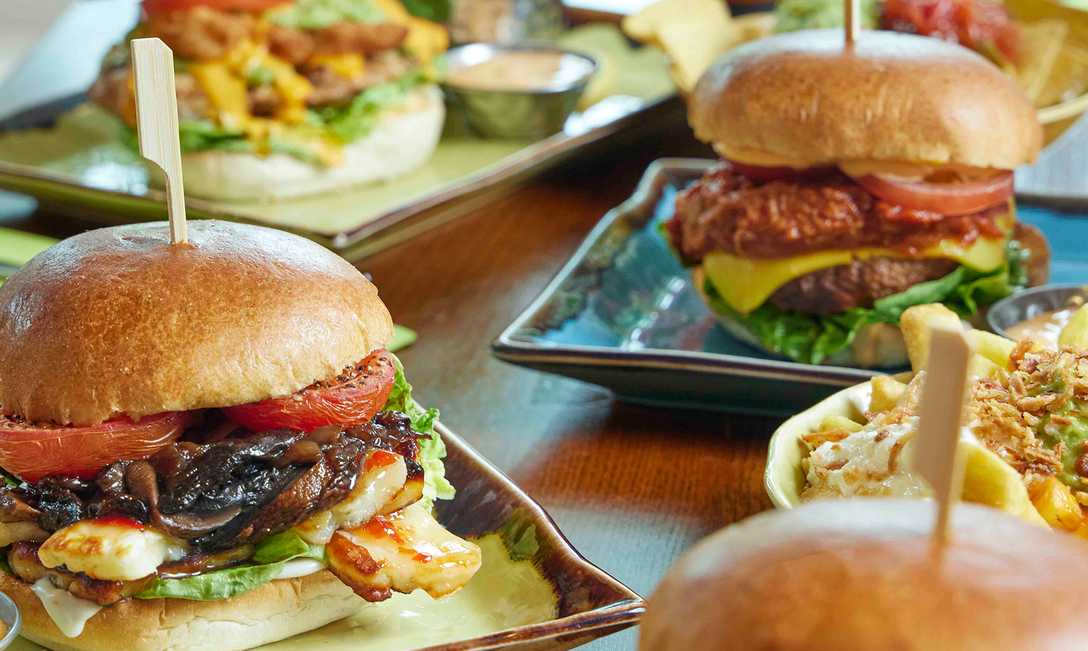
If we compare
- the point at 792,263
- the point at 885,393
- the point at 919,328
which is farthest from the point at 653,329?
the point at 885,393

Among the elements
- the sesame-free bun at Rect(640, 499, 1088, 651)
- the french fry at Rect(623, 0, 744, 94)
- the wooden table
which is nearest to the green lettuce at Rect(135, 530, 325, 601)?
→ the wooden table

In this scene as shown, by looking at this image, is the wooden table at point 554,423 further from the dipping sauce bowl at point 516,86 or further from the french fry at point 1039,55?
the french fry at point 1039,55

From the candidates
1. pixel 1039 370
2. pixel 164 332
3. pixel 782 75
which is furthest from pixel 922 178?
pixel 164 332

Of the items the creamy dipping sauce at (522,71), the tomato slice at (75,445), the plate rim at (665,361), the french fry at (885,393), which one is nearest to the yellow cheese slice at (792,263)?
the plate rim at (665,361)

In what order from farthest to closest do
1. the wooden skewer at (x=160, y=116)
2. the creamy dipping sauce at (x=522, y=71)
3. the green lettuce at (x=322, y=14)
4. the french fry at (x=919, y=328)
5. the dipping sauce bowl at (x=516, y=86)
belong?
the creamy dipping sauce at (x=522, y=71) < the dipping sauce bowl at (x=516, y=86) < the green lettuce at (x=322, y=14) < the french fry at (x=919, y=328) < the wooden skewer at (x=160, y=116)

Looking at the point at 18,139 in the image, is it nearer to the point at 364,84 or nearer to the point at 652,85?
the point at 364,84

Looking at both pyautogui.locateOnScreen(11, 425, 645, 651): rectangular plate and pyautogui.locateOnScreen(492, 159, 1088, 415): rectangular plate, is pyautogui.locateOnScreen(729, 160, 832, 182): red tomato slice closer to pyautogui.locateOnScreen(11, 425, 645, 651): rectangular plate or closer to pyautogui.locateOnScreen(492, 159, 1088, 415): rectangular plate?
pyautogui.locateOnScreen(492, 159, 1088, 415): rectangular plate

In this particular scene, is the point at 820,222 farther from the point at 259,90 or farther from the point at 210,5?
the point at 210,5
